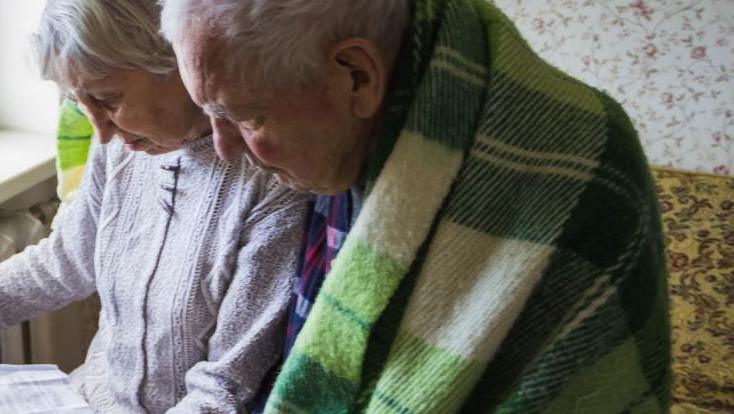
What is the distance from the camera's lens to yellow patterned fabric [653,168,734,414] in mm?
1618

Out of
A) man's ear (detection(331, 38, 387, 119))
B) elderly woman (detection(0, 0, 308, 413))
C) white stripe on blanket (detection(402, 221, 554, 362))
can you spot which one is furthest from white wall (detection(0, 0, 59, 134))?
white stripe on blanket (detection(402, 221, 554, 362))

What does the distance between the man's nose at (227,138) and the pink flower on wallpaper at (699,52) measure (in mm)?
1363

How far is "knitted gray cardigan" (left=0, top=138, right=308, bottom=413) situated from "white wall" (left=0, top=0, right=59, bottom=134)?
0.53 meters

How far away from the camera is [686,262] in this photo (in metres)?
1.65

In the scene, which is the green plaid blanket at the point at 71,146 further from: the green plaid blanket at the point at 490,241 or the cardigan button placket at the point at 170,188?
the green plaid blanket at the point at 490,241

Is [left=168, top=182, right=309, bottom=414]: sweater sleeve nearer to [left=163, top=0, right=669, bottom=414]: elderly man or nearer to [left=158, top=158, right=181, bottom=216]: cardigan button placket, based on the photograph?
[left=158, top=158, right=181, bottom=216]: cardigan button placket

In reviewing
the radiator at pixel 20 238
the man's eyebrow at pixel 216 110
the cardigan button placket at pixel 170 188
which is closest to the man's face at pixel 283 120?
the man's eyebrow at pixel 216 110

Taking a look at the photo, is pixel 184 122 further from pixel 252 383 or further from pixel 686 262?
pixel 686 262

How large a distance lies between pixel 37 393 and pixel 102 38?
1.82 feet

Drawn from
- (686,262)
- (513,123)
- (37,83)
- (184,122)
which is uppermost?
(513,123)

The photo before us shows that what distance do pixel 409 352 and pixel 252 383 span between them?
1.21 feet

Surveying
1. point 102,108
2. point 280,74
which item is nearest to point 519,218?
point 280,74

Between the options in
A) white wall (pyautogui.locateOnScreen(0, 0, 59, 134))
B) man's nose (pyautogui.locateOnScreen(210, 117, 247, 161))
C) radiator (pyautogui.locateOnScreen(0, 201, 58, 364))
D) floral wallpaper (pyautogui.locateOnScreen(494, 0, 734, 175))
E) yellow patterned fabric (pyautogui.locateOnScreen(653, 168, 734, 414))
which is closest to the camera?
man's nose (pyautogui.locateOnScreen(210, 117, 247, 161))

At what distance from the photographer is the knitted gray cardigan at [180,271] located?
37.2 inches
